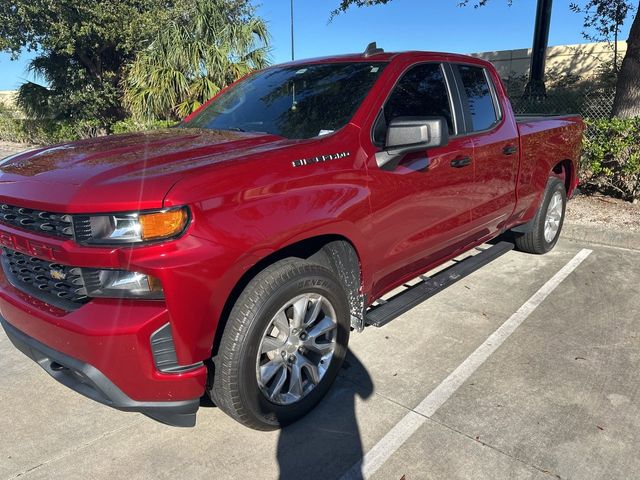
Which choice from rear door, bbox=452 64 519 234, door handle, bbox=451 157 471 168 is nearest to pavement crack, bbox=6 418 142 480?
door handle, bbox=451 157 471 168

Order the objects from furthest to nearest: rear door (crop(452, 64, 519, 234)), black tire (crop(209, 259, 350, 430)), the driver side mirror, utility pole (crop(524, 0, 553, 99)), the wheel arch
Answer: utility pole (crop(524, 0, 553, 99)) < rear door (crop(452, 64, 519, 234)) < the driver side mirror < the wheel arch < black tire (crop(209, 259, 350, 430))

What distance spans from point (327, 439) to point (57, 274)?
1.57 meters

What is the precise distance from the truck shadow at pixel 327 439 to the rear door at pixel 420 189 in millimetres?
702

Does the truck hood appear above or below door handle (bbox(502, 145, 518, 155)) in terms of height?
above

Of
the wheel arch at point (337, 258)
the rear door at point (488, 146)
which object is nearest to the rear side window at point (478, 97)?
the rear door at point (488, 146)

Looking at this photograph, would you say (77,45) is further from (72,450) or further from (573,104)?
(72,450)

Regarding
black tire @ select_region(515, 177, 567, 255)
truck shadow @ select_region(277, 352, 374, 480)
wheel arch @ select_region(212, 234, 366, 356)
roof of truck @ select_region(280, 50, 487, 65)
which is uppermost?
roof of truck @ select_region(280, 50, 487, 65)

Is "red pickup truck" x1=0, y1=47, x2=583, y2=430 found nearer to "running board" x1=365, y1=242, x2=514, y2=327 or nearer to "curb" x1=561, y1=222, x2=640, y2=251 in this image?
"running board" x1=365, y1=242, x2=514, y2=327

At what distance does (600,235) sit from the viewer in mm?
5902

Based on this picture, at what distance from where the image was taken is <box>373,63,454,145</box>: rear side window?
3090mm

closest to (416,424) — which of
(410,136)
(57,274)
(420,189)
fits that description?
(420,189)

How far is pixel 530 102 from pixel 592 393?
27.4 ft

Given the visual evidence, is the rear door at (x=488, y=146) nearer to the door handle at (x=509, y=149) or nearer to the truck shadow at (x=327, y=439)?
the door handle at (x=509, y=149)

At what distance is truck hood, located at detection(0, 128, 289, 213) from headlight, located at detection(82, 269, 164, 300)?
0.90 feet
